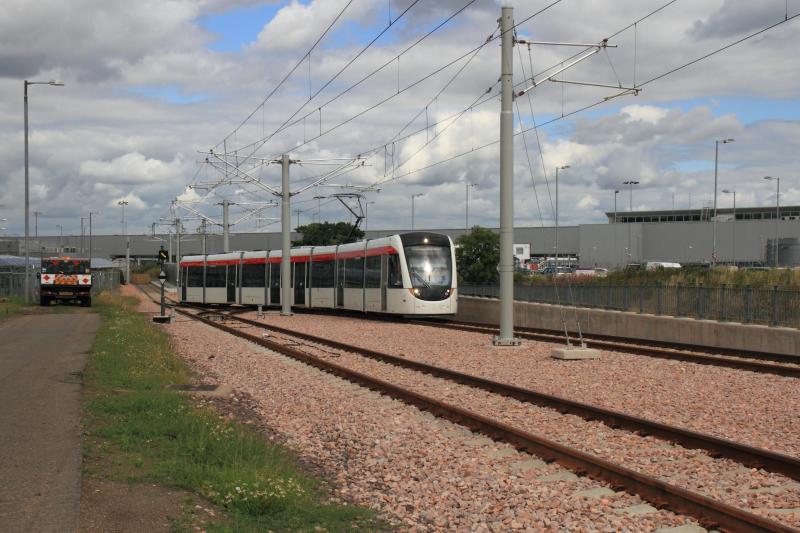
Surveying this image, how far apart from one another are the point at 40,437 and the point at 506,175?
47.8ft

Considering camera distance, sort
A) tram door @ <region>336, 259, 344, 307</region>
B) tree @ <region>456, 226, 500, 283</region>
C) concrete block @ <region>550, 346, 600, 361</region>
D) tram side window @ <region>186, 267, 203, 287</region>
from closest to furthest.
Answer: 1. concrete block @ <region>550, 346, 600, 361</region>
2. tram door @ <region>336, 259, 344, 307</region>
3. tram side window @ <region>186, 267, 203, 287</region>
4. tree @ <region>456, 226, 500, 283</region>

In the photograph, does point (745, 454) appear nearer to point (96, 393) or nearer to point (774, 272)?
point (96, 393)

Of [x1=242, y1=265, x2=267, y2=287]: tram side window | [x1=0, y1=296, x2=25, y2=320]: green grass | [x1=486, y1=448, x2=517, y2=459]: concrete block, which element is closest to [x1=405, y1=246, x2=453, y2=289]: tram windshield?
[x1=242, y1=265, x2=267, y2=287]: tram side window

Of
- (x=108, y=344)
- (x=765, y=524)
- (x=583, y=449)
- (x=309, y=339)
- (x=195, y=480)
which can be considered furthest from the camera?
(x=309, y=339)

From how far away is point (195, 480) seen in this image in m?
7.75

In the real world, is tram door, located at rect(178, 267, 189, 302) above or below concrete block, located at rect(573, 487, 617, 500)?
above

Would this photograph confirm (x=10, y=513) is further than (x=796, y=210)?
No

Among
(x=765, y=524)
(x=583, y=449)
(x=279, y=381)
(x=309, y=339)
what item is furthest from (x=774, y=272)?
(x=765, y=524)

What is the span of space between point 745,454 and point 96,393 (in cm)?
915

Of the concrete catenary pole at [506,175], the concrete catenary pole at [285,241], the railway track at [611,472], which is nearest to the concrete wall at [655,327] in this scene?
the concrete catenary pole at [506,175]

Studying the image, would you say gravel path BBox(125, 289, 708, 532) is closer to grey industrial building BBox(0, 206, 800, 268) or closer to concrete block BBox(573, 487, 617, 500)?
concrete block BBox(573, 487, 617, 500)

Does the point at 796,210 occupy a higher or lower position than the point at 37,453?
higher

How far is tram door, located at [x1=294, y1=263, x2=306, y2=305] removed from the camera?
42.4 m

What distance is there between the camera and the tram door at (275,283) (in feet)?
144
